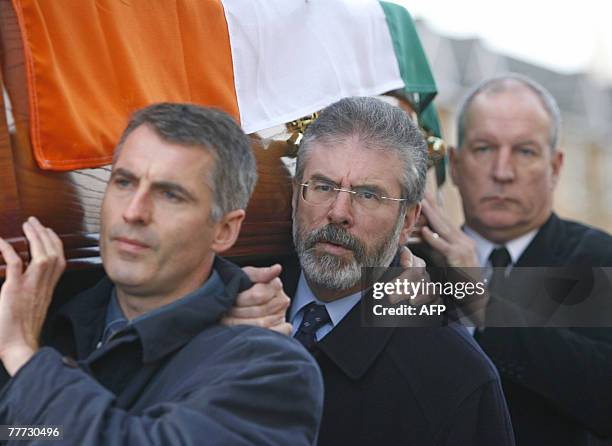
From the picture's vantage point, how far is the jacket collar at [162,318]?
2092mm

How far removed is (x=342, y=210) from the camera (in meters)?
2.87

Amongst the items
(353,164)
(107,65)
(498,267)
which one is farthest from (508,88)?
(107,65)

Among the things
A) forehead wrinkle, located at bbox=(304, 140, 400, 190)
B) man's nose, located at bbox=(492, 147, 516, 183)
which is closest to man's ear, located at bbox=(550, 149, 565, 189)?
man's nose, located at bbox=(492, 147, 516, 183)

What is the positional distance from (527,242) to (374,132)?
1481mm

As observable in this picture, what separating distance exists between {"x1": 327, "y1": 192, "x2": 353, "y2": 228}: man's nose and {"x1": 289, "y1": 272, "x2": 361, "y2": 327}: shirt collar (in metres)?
0.24

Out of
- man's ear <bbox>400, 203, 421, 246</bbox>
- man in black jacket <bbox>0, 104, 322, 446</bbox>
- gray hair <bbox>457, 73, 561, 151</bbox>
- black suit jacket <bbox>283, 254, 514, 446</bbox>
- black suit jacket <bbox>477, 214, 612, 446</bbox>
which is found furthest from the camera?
Answer: gray hair <bbox>457, 73, 561, 151</bbox>

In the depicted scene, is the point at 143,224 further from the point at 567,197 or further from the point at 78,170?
the point at 567,197

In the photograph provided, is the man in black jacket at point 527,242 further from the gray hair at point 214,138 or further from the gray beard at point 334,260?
the gray hair at point 214,138

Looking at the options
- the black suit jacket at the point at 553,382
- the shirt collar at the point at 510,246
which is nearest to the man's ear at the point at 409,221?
the black suit jacket at the point at 553,382

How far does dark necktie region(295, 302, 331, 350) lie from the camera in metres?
2.89

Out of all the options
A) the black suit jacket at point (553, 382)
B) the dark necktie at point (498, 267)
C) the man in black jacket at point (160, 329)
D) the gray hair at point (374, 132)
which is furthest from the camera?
the dark necktie at point (498, 267)

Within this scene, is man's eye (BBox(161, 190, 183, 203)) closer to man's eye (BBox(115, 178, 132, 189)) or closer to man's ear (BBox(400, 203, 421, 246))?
man's eye (BBox(115, 178, 132, 189))

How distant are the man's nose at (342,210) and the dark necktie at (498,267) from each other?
1188mm

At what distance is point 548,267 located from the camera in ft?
13.3
